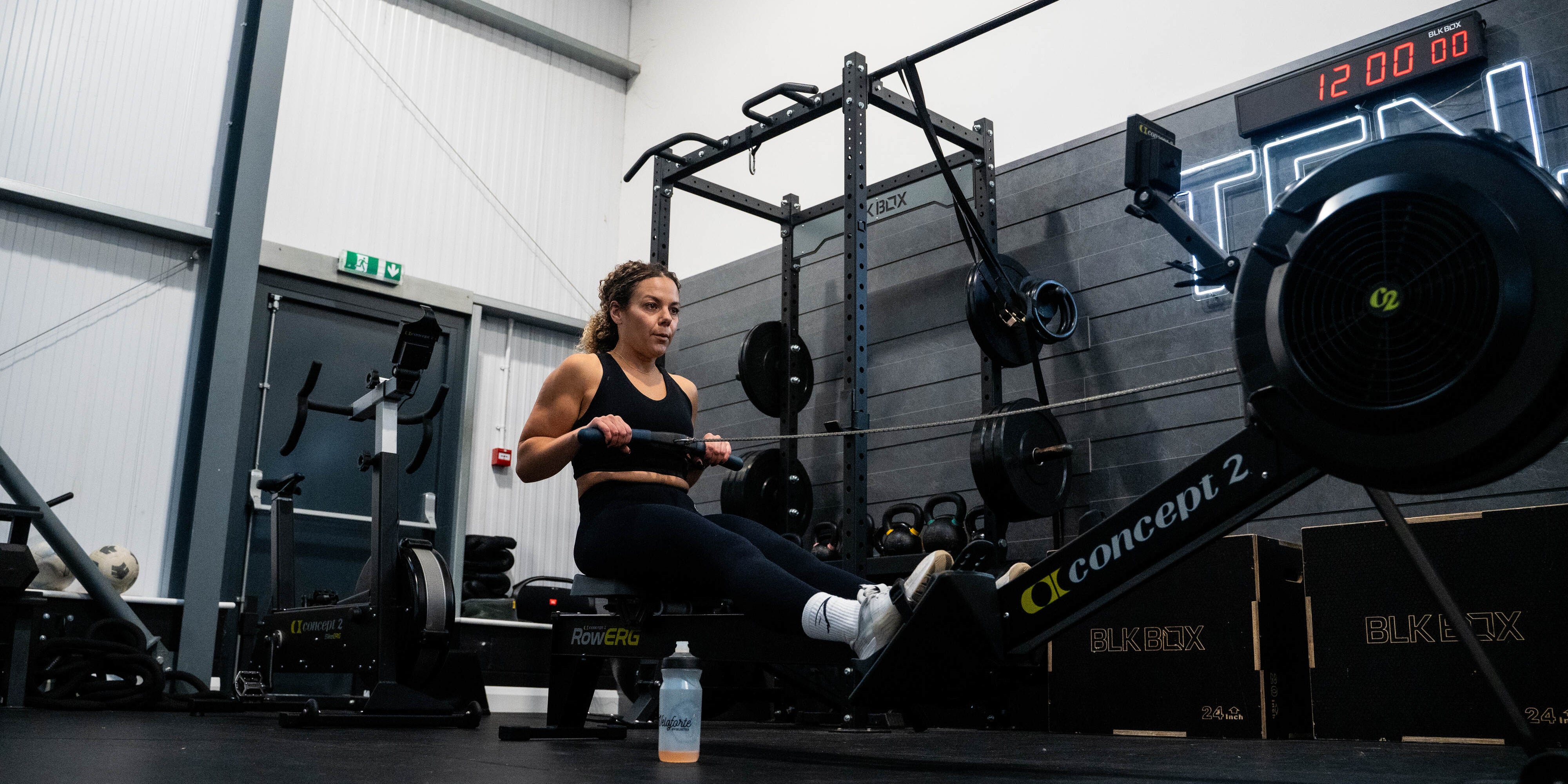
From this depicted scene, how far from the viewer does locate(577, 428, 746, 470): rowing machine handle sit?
92.0 inches

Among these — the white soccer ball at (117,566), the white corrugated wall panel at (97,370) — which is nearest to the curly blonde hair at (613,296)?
the white soccer ball at (117,566)

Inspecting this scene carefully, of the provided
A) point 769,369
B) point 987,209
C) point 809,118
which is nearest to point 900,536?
point 769,369

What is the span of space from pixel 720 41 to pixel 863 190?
2.82m

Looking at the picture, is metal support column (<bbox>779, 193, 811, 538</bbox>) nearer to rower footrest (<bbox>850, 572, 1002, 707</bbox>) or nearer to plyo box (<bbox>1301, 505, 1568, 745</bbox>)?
plyo box (<bbox>1301, 505, 1568, 745</bbox>)

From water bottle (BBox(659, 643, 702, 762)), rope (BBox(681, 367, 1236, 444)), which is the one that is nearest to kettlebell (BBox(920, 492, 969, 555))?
rope (BBox(681, 367, 1236, 444))

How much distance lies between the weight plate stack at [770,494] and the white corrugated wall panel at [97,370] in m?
2.89

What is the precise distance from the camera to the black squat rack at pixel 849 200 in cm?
416

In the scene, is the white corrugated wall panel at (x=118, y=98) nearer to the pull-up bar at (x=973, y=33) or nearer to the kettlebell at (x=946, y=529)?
the pull-up bar at (x=973, y=33)

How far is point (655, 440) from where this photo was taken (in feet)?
8.06

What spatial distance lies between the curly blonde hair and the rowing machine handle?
41 centimetres

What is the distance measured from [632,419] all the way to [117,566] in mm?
3619

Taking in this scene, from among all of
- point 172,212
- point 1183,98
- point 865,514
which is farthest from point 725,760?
point 172,212

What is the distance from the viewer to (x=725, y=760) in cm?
219

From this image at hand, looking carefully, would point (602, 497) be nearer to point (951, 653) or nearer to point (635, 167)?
point (951, 653)
